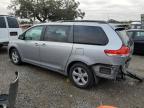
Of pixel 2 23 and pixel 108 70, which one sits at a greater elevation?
pixel 2 23

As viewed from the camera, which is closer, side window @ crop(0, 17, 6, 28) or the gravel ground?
the gravel ground

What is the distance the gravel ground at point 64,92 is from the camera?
4.39 m

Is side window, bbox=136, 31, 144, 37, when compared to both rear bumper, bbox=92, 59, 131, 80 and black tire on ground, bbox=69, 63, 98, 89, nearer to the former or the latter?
rear bumper, bbox=92, 59, 131, 80

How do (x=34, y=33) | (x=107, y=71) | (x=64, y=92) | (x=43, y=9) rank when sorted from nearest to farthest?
1. (x=107, y=71)
2. (x=64, y=92)
3. (x=34, y=33)
4. (x=43, y=9)

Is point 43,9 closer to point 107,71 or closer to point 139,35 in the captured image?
point 139,35

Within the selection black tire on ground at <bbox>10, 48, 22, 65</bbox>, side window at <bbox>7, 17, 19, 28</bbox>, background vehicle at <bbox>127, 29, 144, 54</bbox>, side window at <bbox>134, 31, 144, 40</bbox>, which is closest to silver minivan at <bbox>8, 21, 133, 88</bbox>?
black tire on ground at <bbox>10, 48, 22, 65</bbox>

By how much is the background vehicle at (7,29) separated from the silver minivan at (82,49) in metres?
3.41

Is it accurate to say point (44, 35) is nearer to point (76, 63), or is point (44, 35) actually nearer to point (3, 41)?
point (76, 63)

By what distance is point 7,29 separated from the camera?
9602 millimetres

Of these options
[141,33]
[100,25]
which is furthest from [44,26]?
[141,33]

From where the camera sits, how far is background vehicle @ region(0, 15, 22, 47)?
944cm

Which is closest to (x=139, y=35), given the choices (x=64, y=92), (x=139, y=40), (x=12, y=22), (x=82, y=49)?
(x=139, y=40)

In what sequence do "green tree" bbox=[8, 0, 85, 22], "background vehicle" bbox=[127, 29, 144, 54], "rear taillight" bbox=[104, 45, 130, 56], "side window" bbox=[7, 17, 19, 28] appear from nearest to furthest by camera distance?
"rear taillight" bbox=[104, 45, 130, 56] < "side window" bbox=[7, 17, 19, 28] < "background vehicle" bbox=[127, 29, 144, 54] < "green tree" bbox=[8, 0, 85, 22]

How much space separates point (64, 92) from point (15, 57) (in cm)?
316
